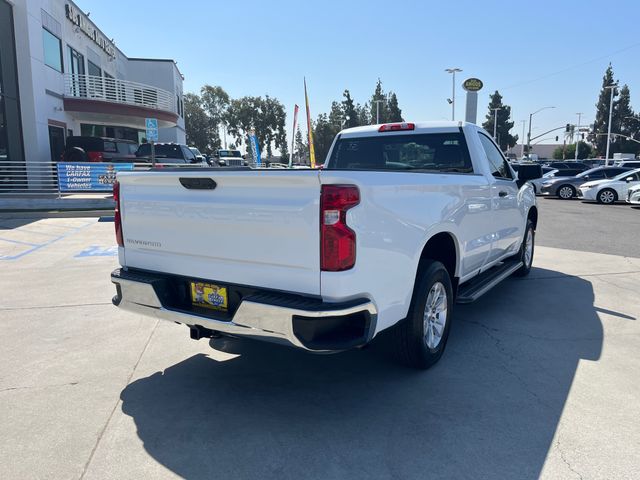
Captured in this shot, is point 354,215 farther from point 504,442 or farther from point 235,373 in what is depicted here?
point 235,373

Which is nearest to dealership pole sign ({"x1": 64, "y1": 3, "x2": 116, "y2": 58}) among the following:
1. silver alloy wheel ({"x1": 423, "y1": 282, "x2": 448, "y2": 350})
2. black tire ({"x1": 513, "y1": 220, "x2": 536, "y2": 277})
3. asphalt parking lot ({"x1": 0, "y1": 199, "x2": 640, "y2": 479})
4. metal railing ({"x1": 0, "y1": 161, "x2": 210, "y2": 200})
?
metal railing ({"x1": 0, "y1": 161, "x2": 210, "y2": 200})

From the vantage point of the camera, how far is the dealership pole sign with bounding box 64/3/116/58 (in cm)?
2519

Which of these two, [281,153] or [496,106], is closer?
[281,153]

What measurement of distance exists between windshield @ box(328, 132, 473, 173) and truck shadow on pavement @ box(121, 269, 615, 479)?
5.82 feet

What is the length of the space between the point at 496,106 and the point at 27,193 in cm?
9360

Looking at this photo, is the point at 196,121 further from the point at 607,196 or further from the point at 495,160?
the point at 495,160

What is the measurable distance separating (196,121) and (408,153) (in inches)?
2955

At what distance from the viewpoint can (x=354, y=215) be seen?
2.95 metres

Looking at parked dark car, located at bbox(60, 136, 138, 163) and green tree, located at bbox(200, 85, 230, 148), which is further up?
green tree, located at bbox(200, 85, 230, 148)

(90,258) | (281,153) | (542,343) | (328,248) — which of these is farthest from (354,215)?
(281,153)

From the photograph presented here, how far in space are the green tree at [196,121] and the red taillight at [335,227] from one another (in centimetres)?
7669

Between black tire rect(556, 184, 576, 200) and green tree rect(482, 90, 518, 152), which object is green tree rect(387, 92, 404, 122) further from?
black tire rect(556, 184, 576, 200)

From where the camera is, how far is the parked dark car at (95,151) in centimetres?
2080

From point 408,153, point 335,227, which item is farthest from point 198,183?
point 408,153
